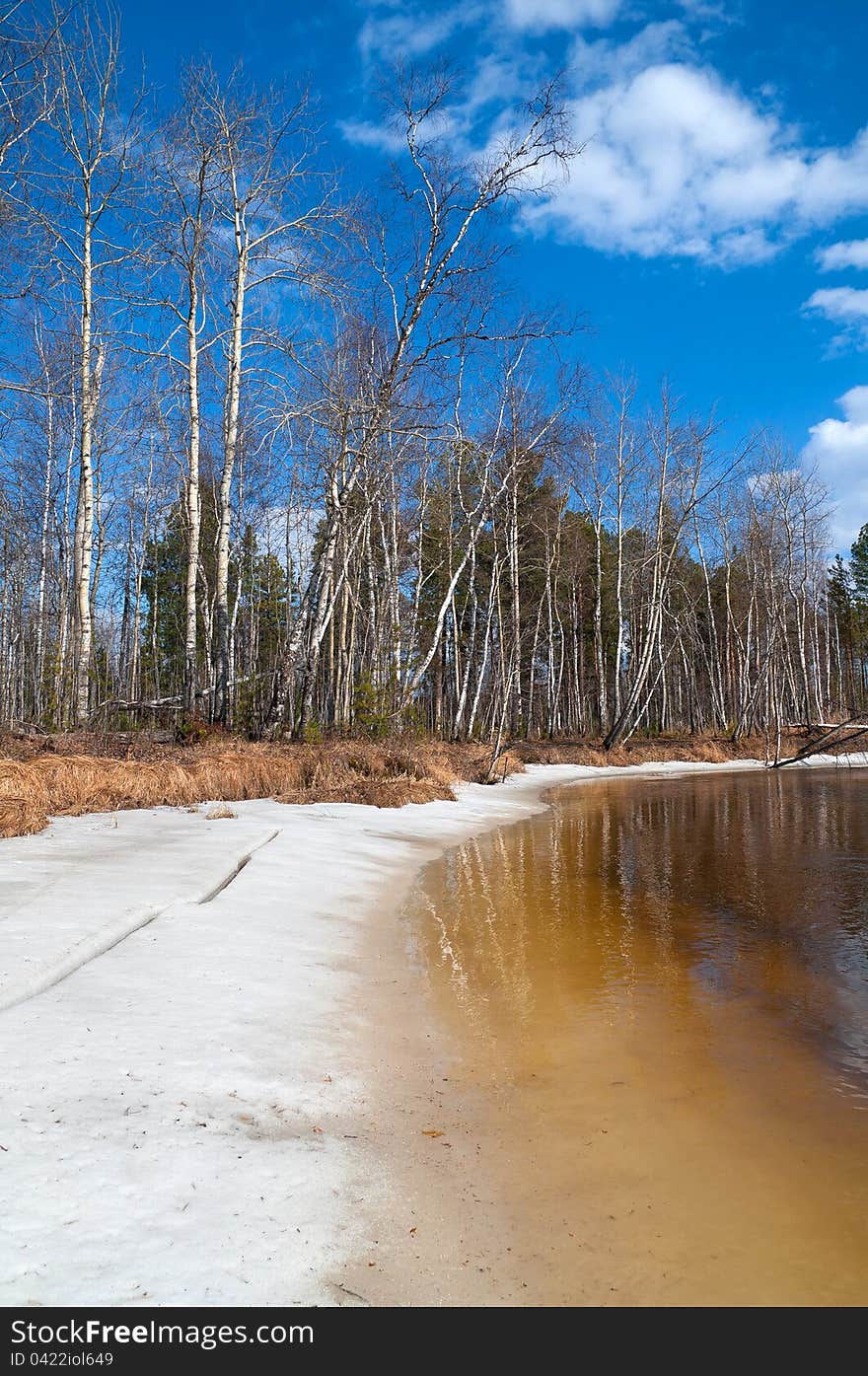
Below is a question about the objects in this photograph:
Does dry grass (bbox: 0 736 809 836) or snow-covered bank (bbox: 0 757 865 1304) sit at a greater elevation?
dry grass (bbox: 0 736 809 836)

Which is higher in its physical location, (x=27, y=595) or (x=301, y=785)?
(x=27, y=595)

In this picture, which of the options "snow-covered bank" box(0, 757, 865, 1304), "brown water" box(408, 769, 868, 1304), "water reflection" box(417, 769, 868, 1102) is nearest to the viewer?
"snow-covered bank" box(0, 757, 865, 1304)

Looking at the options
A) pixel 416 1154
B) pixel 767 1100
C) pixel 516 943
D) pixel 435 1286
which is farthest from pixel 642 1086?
pixel 516 943

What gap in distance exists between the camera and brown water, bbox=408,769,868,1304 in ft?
6.82

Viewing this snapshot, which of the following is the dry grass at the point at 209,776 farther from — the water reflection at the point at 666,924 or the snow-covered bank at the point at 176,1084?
the water reflection at the point at 666,924

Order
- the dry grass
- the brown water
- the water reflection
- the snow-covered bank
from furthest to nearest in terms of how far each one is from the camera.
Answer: the dry grass → the water reflection → the brown water → the snow-covered bank

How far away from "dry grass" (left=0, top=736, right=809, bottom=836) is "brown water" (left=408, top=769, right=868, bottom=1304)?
4091mm

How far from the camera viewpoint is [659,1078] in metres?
3.24

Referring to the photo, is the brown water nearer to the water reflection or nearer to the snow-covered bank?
the water reflection

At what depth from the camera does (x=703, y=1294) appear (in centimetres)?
192

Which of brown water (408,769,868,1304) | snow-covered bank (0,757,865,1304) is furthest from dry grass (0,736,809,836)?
brown water (408,769,868,1304)

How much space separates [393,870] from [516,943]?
257 cm

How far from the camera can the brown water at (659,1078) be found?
208cm

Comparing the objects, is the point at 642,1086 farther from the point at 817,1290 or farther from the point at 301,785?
the point at 301,785
